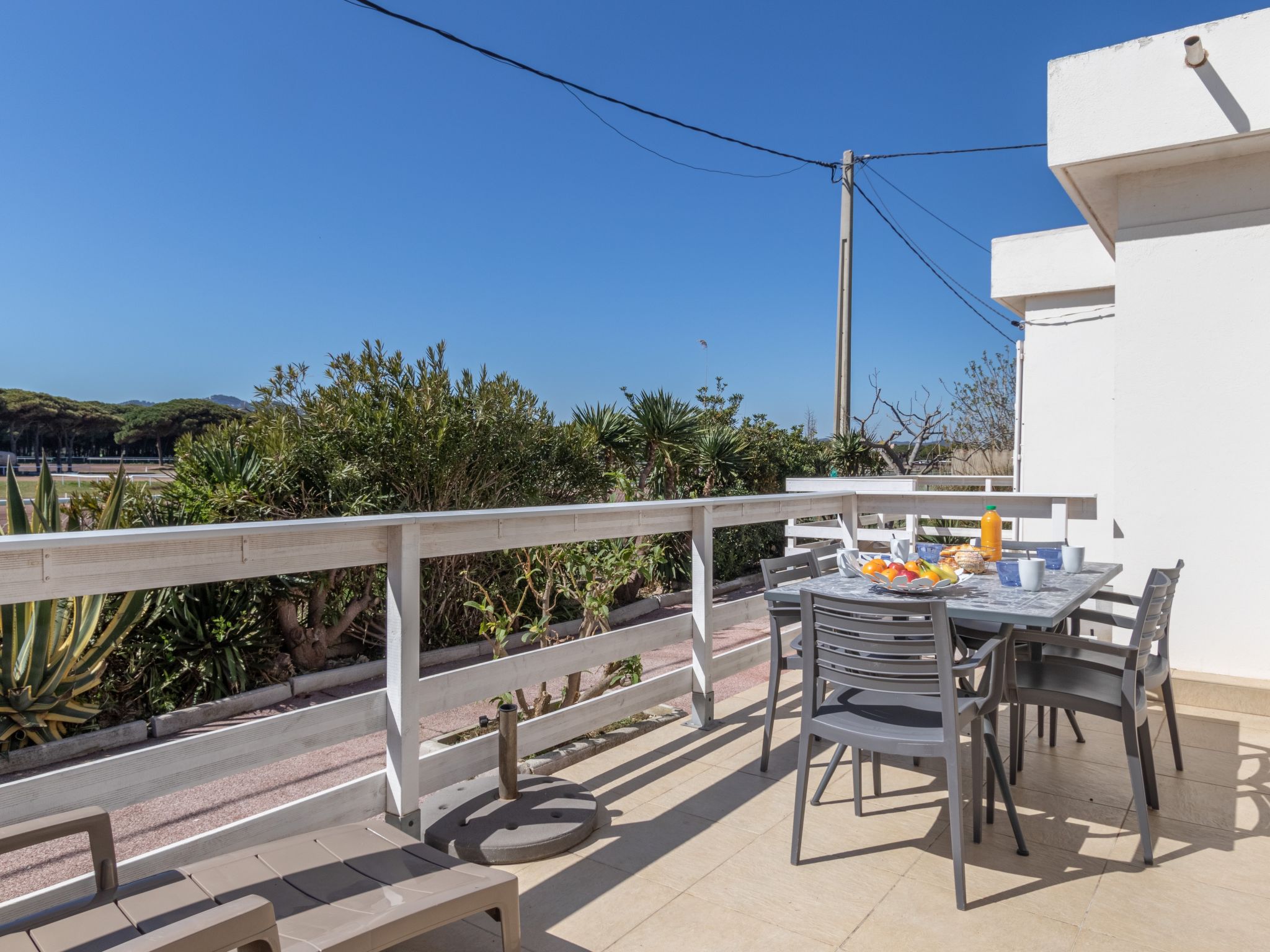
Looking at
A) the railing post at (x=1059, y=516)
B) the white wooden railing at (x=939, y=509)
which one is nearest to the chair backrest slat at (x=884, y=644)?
the white wooden railing at (x=939, y=509)

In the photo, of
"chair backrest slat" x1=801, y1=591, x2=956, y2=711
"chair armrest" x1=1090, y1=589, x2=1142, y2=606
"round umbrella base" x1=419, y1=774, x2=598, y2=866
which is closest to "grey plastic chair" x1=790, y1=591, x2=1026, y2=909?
"chair backrest slat" x1=801, y1=591, x2=956, y2=711

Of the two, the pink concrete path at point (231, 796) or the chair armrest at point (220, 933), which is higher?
the chair armrest at point (220, 933)

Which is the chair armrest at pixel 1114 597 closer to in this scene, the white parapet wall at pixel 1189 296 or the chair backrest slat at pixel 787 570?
the chair backrest slat at pixel 787 570

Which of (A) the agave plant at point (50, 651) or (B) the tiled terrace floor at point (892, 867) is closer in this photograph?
(B) the tiled terrace floor at point (892, 867)

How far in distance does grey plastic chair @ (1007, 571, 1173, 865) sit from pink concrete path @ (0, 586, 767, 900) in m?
1.85

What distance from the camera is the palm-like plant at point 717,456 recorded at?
30.0 feet

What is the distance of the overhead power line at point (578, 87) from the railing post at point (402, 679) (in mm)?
5519

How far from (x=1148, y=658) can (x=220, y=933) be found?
9.45ft

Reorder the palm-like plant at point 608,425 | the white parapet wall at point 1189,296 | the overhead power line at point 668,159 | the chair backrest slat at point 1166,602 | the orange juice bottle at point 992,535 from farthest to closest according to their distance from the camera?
1. the overhead power line at point 668,159
2. the palm-like plant at point 608,425
3. the white parapet wall at point 1189,296
4. the orange juice bottle at point 992,535
5. the chair backrest slat at point 1166,602

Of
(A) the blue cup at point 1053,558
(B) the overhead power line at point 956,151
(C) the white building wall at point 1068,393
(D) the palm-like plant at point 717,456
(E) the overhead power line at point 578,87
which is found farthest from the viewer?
(B) the overhead power line at point 956,151

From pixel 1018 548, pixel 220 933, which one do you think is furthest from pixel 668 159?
pixel 220 933

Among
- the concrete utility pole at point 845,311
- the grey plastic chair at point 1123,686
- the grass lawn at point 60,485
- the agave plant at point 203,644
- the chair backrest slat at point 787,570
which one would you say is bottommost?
the agave plant at point 203,644

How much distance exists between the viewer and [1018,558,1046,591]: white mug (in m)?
2.72

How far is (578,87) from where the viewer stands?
26.6 feet
